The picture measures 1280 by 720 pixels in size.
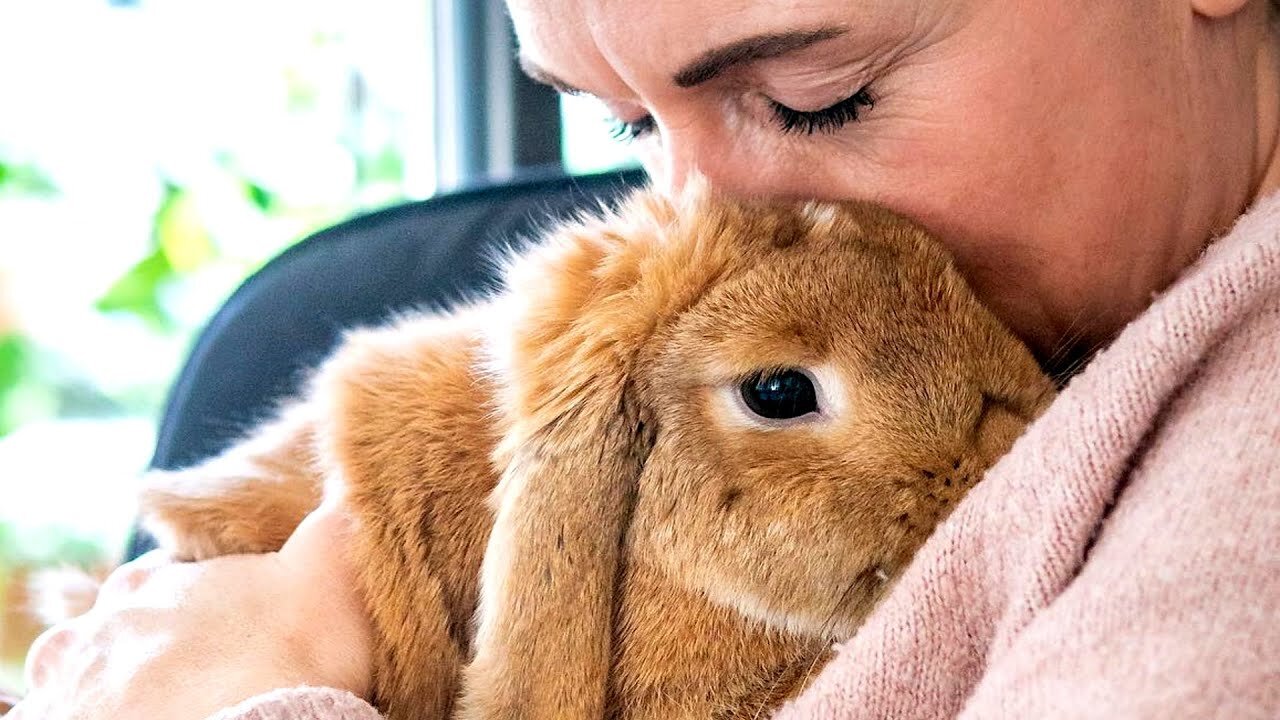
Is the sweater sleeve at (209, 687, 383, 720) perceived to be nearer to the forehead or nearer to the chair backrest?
the forehead

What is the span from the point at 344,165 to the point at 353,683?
81.9 inches

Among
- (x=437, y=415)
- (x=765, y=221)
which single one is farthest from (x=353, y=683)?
(x=765, y=221)

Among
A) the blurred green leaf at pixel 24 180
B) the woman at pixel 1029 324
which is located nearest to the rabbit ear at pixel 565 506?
the woman at pixel 1029 324

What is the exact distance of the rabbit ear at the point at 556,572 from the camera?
2.96 feet

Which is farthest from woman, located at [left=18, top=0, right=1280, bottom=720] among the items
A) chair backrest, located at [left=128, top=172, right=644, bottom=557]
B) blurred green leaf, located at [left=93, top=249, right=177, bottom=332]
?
blurred green leaf, located at [left=93, top=249, right=177, bottom=332]

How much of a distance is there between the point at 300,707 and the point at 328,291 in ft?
3.25

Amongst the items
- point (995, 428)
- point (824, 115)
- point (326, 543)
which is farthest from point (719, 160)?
point (326, 543)

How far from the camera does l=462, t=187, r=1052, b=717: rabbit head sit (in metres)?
0.89

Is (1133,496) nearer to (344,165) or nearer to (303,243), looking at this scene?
(303,243)

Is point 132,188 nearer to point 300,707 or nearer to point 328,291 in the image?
point 328,291

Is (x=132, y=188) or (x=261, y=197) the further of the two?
(x=261, y=197)

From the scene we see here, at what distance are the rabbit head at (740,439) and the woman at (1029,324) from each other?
12 centimetres

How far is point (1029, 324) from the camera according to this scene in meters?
1.11

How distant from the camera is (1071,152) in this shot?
38.9 inches
